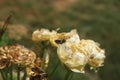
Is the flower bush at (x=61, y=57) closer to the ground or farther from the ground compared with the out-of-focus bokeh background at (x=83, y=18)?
closer to the ground

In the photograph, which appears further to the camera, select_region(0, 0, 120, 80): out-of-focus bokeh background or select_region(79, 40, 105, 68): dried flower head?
select_region(0, 0, 120, 80): out-of-focus bokeh background

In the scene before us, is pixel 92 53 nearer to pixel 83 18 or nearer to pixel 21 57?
pixel 21 57

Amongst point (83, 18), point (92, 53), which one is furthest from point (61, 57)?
point (83, 18)

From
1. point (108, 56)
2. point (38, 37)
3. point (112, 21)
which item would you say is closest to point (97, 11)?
point (112, 21)

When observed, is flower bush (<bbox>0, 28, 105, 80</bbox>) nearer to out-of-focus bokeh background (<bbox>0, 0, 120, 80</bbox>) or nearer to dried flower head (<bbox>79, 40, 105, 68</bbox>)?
dried flower head (<bbox>79, 40, 105, 68</bbox>)

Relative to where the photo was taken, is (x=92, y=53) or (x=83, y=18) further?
(x=83, y=18)

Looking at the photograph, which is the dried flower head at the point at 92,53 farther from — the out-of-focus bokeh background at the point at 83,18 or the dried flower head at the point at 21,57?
the out-of-focus bokeh background at the point at 83,18

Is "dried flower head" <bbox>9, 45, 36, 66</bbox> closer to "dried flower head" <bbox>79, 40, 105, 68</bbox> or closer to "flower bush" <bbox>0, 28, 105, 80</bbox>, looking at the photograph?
"flower bush" <bbox>0, 28, 105, 80</bbox>

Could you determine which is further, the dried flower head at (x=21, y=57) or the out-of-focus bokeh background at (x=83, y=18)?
the out-of-focus bokeh background at (x=83, y=18)

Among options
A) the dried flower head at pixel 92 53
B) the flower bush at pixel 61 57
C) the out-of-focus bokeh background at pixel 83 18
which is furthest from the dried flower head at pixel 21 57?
the out-of-focus bokeh background at pixel 83 18

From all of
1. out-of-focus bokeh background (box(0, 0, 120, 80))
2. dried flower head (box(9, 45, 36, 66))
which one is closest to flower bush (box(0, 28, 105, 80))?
dried flower head (box(9, 45, 36, 66))

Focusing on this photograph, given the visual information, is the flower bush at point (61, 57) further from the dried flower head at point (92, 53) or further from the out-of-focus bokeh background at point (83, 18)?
the out-of-focus bokeh background at point (83, 18)

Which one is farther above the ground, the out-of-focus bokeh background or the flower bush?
the out-of-focus bokeh background
